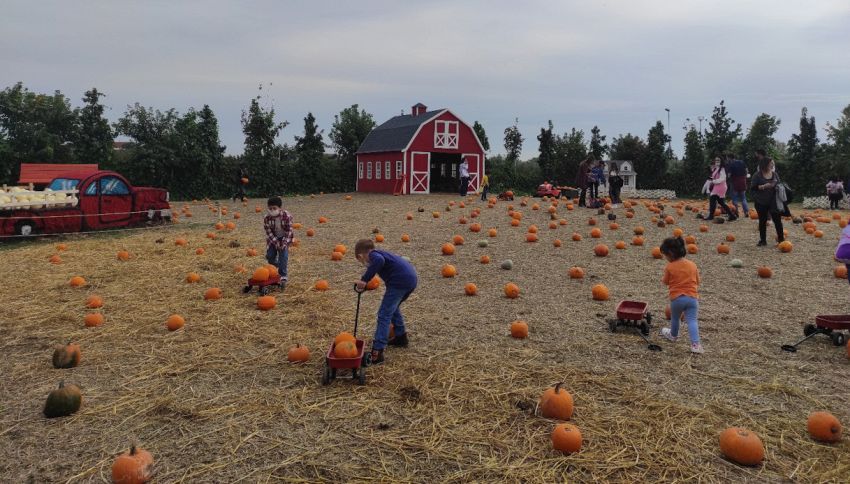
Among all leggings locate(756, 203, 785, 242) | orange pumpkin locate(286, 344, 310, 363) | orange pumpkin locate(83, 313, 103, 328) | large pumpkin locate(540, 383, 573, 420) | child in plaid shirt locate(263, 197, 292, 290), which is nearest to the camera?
large pumpkin locate(540, 383, 573, 420)

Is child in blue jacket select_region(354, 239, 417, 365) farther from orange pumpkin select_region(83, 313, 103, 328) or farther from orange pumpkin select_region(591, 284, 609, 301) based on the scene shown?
orange pumpkin select_region(83, 313, 103, 328)

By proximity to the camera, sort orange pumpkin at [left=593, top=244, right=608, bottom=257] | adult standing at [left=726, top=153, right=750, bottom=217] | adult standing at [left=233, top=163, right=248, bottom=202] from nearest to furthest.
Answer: orange pumpkin at [left=593, top=244, right=608, bottom=257] → adult standing at [left=726, top=153, right=750, bottom=217] → adult standing at [left=233, top=163, right=248, bottom=202]

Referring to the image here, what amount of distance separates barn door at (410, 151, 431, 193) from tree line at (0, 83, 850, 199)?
8321 mm

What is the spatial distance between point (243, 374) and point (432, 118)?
1306 inches

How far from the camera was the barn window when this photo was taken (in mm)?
37750

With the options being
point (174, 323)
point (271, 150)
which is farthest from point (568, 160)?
point (174, 323)

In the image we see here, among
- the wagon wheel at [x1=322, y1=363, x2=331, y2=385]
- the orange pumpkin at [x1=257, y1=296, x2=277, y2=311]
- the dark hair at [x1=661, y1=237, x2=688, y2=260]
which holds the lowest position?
the wagon wheel at [x1=322, y1=363, x2=331, y2=385]

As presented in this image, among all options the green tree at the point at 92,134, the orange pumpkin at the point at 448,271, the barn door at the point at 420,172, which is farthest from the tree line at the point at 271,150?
the orange pumpkin at the point at 448,271

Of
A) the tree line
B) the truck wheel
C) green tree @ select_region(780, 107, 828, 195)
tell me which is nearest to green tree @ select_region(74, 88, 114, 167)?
the tree line

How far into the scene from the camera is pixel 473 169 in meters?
39.0

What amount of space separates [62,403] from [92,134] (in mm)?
37382

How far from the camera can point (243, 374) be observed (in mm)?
5504

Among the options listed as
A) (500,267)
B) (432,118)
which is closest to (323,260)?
(500,267)

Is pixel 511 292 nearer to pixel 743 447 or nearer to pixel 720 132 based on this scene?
pixel 743 447
